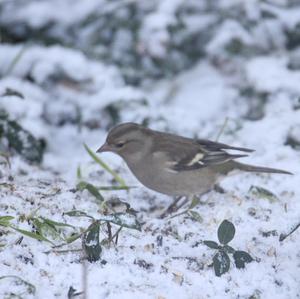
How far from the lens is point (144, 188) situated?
16.5 feet

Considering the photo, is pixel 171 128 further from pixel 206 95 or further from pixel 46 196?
pixel 46 196

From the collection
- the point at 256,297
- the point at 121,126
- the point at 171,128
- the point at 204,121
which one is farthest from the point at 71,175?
the point at 256,297

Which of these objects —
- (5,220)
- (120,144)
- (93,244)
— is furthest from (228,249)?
(120,144)

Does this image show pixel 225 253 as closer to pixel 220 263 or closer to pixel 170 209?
pixel 220 263

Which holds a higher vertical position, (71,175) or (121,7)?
(121,7)

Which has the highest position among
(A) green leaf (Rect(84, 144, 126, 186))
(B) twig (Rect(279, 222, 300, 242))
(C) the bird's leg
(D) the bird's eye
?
(B) twig (Rect(279, 222, 300, 242))

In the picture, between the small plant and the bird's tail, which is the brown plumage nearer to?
the bird's tail

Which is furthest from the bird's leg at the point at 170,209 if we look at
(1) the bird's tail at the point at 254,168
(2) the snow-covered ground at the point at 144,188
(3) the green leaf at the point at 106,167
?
(1) the bird's tail at the point at 254,168

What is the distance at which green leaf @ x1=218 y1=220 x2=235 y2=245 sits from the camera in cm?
367

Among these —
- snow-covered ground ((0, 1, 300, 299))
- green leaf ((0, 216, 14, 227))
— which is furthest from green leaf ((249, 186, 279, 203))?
green leaf ((0, 216, 14, 227))

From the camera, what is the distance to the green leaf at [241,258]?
3.63 m

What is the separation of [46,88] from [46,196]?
1979mm

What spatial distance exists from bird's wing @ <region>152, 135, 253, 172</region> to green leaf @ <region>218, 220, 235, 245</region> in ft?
3.89

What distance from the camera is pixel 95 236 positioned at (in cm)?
359
